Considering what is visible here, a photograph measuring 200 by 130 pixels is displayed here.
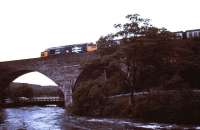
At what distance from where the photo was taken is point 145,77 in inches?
1375

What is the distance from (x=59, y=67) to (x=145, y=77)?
15054 mm

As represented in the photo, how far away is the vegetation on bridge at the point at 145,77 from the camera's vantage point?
28969mm

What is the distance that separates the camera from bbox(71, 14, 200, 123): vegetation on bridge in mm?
28969

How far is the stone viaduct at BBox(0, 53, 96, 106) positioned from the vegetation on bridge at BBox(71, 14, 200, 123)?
8444mm

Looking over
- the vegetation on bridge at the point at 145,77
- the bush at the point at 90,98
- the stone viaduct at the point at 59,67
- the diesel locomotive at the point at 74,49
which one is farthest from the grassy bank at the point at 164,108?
the diesel locomotive at the point at 74,49

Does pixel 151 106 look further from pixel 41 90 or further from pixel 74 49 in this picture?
pixel 41 90

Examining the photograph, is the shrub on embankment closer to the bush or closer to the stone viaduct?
Result: the bush

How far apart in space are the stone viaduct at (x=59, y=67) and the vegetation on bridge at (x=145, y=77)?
8.44 meters

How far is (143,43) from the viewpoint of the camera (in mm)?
31516

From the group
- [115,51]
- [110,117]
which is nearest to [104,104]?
[110,117]

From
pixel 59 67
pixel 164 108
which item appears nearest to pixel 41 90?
pixel 59 67

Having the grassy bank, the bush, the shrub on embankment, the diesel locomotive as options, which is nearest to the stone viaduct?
the diesel locomotive

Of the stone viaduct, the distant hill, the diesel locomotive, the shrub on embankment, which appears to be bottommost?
the distant hill

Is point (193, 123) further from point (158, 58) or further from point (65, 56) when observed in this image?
point (65, 56)
